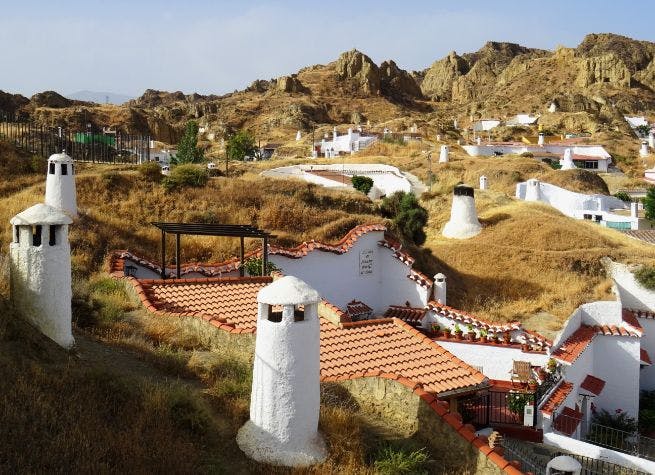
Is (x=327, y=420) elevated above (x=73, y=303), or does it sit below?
below

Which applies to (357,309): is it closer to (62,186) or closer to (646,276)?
(62,186)

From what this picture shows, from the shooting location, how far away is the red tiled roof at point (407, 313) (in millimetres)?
18297

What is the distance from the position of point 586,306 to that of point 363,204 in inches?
388

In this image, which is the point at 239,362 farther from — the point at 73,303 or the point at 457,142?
the point at 457,142

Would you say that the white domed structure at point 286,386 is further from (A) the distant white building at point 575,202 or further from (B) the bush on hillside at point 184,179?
(A) the distant white building at point 575,202

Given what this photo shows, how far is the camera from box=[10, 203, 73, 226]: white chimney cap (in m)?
9.02

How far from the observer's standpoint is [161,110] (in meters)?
98.9

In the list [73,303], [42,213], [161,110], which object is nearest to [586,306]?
[73,303]

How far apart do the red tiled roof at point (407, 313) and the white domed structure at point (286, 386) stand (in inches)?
421

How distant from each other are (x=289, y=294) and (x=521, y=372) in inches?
338

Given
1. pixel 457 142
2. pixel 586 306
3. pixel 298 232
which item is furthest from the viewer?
pixel 457 142

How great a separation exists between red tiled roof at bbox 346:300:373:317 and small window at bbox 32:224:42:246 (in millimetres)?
10357

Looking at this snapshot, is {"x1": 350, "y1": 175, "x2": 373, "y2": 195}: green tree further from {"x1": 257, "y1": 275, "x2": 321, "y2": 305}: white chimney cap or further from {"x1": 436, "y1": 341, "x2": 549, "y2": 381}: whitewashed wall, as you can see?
{"x1": 257, "y1": 275, "x2": 321, "y2": 305}: white chimney cap

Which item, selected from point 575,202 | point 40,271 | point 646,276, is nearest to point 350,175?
point 575,202
